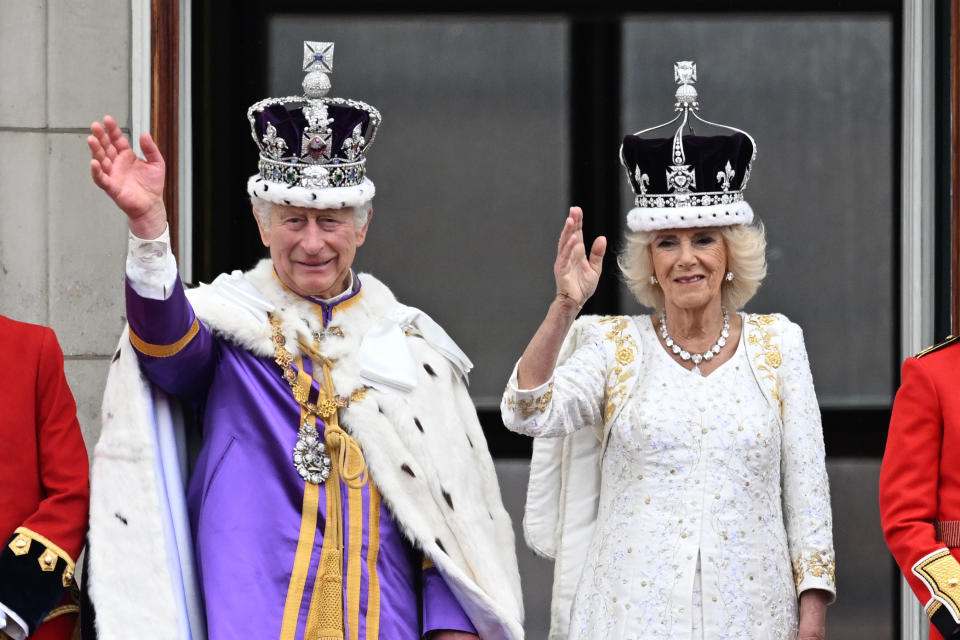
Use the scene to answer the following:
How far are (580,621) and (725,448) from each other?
0.54m

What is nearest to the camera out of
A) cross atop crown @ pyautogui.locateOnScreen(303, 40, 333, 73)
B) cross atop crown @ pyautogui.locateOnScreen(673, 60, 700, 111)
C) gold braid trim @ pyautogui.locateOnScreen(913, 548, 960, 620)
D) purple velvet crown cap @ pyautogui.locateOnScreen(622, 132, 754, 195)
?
gold braid trim @ pyautogui.locateOnScreen(913, 548, 960, 620)

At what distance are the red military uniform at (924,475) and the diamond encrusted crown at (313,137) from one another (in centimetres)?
135

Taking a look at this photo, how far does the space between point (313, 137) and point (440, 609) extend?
1106mm

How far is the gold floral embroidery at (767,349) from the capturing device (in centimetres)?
384

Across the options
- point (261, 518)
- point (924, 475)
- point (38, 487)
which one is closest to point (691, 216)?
point (924, 475)

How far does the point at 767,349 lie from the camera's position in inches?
153

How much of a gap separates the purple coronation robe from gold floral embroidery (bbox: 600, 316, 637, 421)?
0.61 metres

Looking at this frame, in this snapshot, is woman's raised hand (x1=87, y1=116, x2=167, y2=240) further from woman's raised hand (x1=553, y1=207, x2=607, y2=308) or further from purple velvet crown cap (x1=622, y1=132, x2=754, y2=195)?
purple velvet crown cap (x1=622, y1=132, x2=754, y2=195)

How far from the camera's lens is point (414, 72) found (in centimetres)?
573

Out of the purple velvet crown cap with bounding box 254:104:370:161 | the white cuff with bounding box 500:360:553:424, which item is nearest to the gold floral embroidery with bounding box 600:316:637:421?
the white cuff with bounding box 500:360:553:424

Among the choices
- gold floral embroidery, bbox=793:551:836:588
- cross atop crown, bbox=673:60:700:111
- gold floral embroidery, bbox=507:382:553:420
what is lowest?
gold floral embroidery, bbox=793:551:836:588

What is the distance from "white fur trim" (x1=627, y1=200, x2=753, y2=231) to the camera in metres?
3.89

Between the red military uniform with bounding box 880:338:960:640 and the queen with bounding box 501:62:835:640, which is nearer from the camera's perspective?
the red military uniform with bounding box 880:338:960:640

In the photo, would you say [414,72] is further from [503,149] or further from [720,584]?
[720,584]
